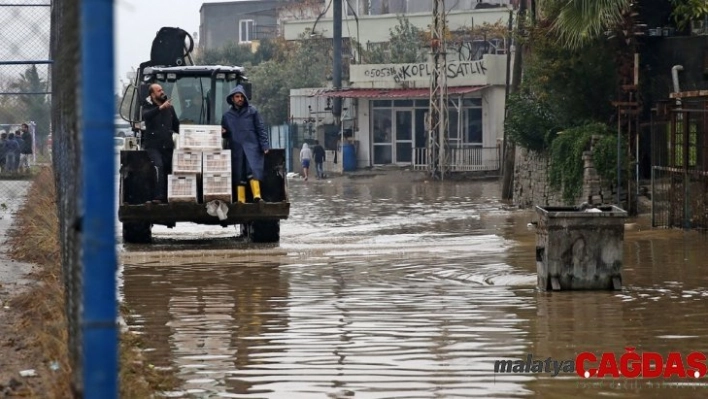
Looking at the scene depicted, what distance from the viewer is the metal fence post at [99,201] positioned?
3.78 metres

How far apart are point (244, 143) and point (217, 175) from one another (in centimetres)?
64

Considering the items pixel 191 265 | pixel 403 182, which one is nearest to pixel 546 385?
pixel 191 265

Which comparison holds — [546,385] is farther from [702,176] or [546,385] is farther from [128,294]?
[702,176]

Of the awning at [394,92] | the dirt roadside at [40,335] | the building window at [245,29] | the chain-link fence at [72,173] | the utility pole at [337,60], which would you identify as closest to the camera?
the chain-link fence at [72,173]

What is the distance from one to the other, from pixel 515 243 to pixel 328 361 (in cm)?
958

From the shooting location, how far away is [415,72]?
49.8 m

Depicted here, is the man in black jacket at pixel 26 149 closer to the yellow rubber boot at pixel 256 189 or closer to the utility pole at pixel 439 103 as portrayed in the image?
the yellow rubber boot at pixel 256 189

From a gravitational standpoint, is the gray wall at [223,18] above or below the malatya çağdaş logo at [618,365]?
above

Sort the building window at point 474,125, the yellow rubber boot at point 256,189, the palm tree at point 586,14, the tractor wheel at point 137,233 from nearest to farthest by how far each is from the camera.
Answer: the yellow rubber boot at point 256,189 → the tractor wheel at point 137,233 → the palm tree at point 586,14 → the building window at point 474,125

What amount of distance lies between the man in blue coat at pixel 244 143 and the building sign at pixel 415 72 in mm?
28246

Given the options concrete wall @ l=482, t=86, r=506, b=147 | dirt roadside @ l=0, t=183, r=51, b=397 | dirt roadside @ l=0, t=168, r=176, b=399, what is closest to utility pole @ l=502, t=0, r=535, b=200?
concrete wall @ l=482, t=86, r=506, b=147

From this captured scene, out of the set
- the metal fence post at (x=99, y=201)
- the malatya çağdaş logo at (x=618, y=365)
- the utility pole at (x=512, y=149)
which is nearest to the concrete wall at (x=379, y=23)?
the utility pole at (x=512, y=149)

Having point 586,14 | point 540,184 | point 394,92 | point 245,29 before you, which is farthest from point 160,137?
point 245,29

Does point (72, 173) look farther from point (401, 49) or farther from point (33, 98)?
point (401, 49)
